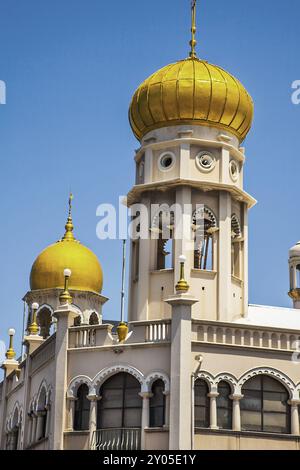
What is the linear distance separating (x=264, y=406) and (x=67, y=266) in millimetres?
14752

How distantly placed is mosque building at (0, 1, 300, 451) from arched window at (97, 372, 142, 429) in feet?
0.11

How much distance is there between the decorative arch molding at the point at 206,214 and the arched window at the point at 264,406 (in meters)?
6.75

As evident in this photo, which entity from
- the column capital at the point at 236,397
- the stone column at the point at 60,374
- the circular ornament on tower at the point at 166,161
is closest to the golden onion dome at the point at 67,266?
the circular ornament on tower at the point at 166,161

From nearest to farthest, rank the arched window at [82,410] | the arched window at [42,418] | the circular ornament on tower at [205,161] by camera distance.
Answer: the arched window at [82,410] < the arched window at [42,418] < the circular ornament on tower at [205,161]

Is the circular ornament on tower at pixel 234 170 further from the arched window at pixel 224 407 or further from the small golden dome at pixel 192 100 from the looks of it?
the arched window at pixel 224 407

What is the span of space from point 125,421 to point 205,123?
11.9 meters

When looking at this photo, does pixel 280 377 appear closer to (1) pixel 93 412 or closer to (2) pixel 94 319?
(1) pixel 93 412

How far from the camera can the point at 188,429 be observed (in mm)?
31297

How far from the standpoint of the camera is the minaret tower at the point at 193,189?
36.5 m

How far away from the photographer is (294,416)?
3288 centimetres

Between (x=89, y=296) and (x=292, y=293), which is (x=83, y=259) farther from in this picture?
(x=292, y=293)

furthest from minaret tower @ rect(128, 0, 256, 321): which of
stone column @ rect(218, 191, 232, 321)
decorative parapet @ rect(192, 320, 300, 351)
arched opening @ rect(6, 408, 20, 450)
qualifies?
arched opening @ rect(6, 408, 20, 450)

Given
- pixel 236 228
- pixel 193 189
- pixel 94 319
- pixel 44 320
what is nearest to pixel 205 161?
pixel 193 189
